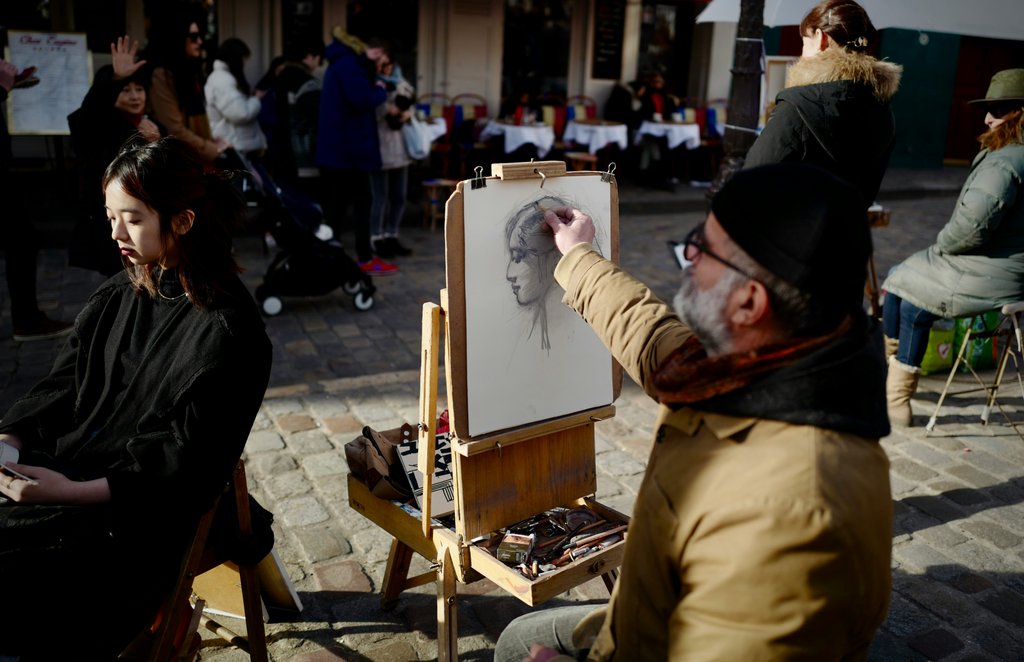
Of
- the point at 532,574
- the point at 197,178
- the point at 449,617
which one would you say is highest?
the point at 197,178

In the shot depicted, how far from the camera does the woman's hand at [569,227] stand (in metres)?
2.54

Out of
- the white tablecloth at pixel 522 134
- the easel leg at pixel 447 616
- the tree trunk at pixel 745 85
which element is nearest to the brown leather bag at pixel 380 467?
the easel leg at pixel 447 616

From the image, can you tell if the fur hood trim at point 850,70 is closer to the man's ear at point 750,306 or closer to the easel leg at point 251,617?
the man's ear at point 750,306

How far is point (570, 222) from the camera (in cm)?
260

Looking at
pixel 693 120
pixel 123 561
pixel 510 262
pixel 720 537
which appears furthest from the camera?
pixel 693 120

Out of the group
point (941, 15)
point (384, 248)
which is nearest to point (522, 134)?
point (384, 248)

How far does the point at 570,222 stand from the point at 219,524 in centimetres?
130

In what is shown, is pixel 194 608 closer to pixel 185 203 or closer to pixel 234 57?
pixel 185 203

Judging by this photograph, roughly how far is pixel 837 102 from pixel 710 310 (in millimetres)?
2091

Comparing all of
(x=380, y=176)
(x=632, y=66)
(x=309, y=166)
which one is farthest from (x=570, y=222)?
(x=632, y=66)

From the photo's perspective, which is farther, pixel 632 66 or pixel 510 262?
pixel 632 66

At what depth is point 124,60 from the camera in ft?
15.3

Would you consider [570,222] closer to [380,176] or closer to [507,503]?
[507,503]

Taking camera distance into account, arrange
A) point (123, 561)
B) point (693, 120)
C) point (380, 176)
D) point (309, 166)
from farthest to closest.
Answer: point (693, 120) < point (309, 166) < point (380, 176) < point (123, 561)
